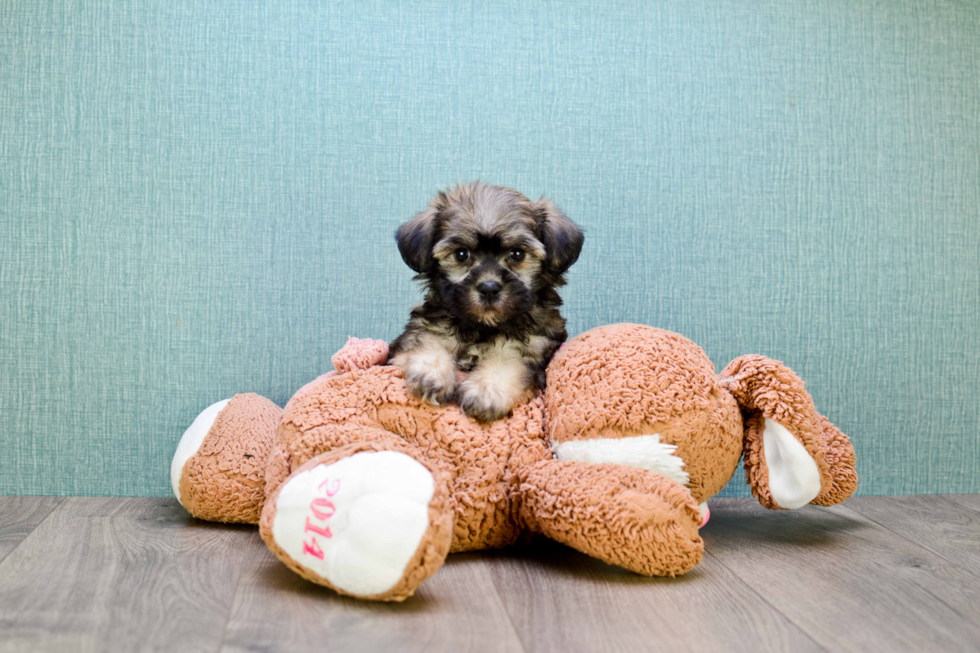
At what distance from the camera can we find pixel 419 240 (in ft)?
6.68

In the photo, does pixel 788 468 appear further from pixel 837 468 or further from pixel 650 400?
pixel 650 400

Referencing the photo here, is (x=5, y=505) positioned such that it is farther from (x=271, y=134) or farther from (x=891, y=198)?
(x=891, y=198)

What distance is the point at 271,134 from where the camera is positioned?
2.56 meters

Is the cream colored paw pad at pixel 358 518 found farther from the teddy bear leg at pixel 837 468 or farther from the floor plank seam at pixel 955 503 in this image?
the floor plank seam at pixel 955 503

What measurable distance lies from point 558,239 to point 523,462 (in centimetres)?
60

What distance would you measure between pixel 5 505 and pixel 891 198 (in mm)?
3184

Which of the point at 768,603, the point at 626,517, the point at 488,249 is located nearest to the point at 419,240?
the point at 488,249

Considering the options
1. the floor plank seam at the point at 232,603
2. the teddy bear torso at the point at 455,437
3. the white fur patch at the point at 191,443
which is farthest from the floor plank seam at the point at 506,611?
the white fur patch at the point at 191,443

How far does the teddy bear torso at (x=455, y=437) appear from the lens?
184cm

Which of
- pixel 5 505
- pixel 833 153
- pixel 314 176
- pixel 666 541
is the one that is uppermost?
pixel 833 153

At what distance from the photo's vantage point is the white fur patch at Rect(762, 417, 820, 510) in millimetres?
1959

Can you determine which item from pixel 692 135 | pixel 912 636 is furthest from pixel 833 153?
pixel 912 636

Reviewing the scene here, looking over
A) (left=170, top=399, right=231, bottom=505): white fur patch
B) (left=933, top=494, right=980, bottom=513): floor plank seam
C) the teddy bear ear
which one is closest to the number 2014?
(left=170, top=399, right=231, bottom=505): white fur patch

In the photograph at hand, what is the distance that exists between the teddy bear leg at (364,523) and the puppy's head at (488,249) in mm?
509
